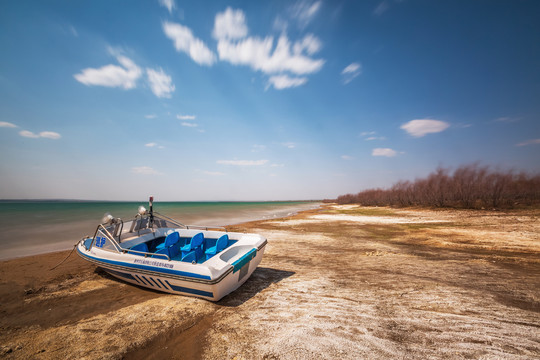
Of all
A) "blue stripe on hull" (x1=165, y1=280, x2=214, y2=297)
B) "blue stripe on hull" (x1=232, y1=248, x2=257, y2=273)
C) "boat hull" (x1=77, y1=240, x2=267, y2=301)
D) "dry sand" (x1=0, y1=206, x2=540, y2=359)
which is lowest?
"dry sand" (x1=0, y1=206, x2=540, y2=359)

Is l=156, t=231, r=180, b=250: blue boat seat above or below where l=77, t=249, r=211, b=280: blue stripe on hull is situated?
above

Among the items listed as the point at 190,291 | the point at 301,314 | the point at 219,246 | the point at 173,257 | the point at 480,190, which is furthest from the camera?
the point at 480,190

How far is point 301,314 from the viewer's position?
4.32 meters

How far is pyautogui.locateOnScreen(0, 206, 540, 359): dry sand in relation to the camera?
333cm

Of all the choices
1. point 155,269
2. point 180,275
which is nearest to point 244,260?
point 180,275

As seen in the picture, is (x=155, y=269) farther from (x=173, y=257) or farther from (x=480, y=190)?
(x=480, y=190)

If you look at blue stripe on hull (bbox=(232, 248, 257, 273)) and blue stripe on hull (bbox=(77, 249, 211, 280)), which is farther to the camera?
blue stripe on hull (bbox=(232, 248, 257, 273))

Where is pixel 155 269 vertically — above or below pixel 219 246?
below

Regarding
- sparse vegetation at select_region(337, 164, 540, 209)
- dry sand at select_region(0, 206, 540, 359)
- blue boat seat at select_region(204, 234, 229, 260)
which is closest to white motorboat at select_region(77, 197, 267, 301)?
blue boat seat at select_region(204, 234, 229, 260)

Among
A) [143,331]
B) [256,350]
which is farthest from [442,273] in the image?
[143,331]

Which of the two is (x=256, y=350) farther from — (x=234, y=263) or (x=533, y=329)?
(x=533, y=329)

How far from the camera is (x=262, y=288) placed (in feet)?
19.1

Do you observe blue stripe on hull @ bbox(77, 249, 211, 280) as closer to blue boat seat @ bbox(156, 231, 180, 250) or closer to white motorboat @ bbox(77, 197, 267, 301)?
white motorboat @ bbox(77, 197, 267, 301)

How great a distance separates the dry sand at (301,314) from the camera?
10.9 feet
